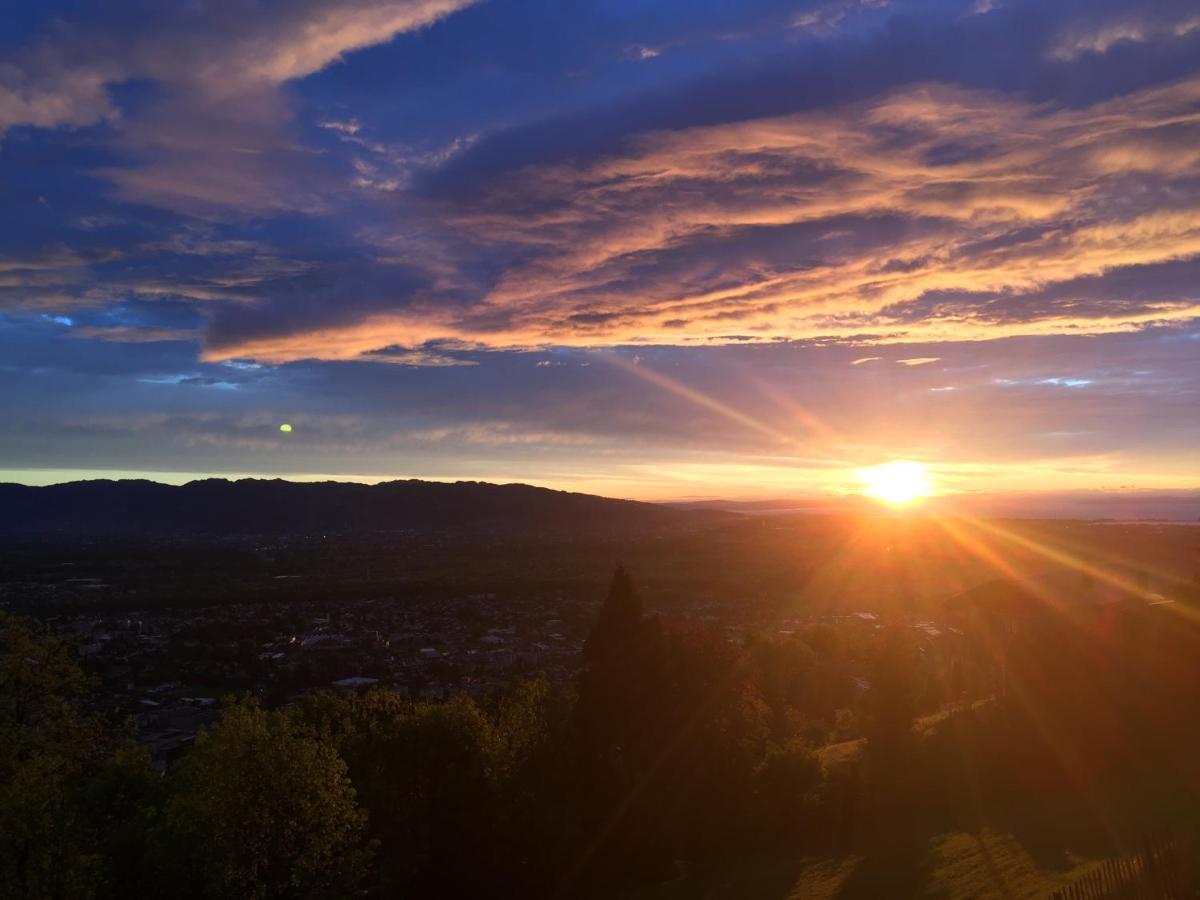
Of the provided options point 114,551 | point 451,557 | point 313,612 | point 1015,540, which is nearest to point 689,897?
point 313,612

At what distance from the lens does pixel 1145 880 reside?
13.1 m

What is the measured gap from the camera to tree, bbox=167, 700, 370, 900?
15508mm

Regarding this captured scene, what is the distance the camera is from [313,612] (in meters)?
93.6

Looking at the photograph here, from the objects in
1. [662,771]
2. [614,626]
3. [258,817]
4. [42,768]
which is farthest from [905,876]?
[42,768]

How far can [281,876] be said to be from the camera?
16.2 m

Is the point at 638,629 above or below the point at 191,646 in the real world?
above

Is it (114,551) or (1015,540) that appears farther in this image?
(114,551)

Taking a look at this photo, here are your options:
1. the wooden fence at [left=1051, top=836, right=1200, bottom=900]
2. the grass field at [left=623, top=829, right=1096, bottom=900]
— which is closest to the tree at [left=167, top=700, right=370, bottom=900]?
the grass field at [left=623, top=829, right=1096, bottom=900]

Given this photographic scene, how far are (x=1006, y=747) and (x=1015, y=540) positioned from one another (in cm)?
10203

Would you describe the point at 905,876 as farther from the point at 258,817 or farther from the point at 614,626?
the point at 258,817

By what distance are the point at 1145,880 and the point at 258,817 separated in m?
15.8

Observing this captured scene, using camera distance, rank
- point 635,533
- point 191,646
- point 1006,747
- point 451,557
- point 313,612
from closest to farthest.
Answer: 1. point 1006,747
2. point 191,646
3. point 313,612
4. point 451,557
5. point 635,533

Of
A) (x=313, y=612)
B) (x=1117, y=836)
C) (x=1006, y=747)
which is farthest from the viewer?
(x=313, y=612)

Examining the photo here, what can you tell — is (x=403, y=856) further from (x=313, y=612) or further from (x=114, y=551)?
(x=114, y=551)
